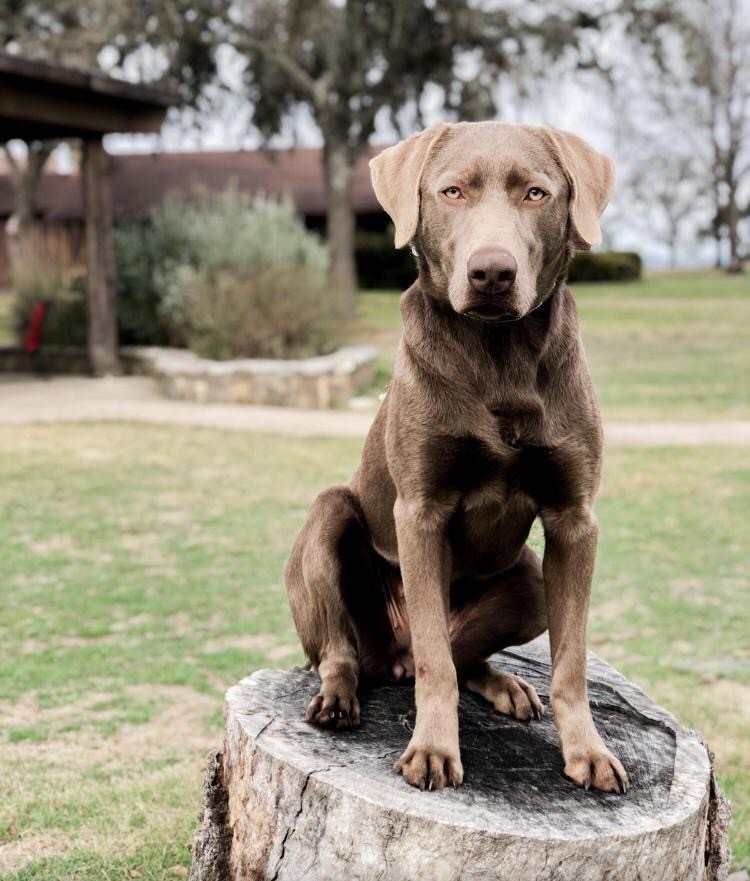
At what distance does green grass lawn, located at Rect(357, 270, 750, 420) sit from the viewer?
12747mm

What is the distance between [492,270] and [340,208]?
69.7 feet

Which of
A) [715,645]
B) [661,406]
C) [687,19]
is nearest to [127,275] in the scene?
[661,406]

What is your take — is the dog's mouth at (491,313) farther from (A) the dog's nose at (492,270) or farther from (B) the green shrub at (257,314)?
(B) the green shrub at (257,314)

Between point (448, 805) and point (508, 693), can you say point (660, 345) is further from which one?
point (448, 805)

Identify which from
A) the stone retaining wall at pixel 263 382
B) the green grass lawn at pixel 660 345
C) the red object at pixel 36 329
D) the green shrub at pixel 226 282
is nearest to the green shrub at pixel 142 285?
the green shrub at pixel 226 282

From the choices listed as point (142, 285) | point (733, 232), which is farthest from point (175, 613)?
point (733, 232)

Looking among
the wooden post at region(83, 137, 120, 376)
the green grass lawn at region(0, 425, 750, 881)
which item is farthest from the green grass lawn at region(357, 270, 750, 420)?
the wooden post at region(83, 137, 120, 376)

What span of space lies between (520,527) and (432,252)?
691mm

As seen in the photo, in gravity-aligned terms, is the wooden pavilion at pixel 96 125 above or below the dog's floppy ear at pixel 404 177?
above

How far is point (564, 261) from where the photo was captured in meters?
2.37

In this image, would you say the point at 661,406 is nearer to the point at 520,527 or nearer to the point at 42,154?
the point at 520,527

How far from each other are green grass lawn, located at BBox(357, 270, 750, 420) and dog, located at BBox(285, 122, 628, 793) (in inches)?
377

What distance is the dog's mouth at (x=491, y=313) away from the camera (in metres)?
2.14

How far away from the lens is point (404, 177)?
7.75 ft
